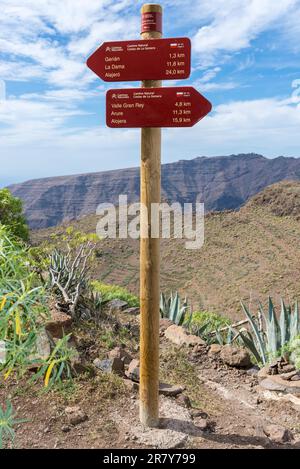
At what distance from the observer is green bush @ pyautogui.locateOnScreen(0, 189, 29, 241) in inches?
463

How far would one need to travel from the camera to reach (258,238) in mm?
27078

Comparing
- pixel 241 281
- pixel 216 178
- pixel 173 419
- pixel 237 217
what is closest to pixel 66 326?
pixel 173 419

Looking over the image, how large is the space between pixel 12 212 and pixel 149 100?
942 cm

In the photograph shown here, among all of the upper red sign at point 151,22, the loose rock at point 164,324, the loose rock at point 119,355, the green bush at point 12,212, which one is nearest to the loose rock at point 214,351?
the loose rock at point 164,324

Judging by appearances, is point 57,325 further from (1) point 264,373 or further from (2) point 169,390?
(1) point 264,373

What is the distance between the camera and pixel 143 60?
133 inches

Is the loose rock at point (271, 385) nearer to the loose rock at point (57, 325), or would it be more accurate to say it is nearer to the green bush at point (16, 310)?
the loose rock at point (57, 325)

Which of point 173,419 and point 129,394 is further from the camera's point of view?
point 129,394

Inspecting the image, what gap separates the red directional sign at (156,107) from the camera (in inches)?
132

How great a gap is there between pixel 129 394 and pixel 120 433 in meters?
0.58

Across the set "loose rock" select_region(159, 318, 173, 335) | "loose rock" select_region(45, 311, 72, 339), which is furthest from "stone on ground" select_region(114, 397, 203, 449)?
"loose rock" select_region(159, 318, 173, 335)

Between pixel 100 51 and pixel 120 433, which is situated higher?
pixel 100 51

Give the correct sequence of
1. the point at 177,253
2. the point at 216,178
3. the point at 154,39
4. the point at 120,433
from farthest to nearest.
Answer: the point at 216,178
the point at 177,253
the point at 120,433
the point at 154,39

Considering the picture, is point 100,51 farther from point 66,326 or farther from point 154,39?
point 66,326
